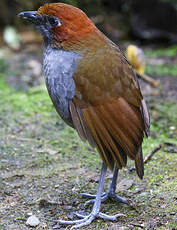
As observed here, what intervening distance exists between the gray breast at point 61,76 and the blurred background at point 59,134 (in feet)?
2.85

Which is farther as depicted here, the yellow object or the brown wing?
the yellow object

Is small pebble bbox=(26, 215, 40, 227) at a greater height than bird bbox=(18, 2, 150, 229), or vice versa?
bird bbox=(18, 2, 150, 229)

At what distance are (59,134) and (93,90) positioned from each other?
1952mm

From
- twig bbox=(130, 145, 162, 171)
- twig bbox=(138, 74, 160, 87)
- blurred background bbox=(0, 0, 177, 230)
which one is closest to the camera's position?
blurred background bbox=(0, 0, 177, 230)

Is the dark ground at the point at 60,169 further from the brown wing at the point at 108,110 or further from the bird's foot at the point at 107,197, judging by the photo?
the brown wing at the point at 108,110

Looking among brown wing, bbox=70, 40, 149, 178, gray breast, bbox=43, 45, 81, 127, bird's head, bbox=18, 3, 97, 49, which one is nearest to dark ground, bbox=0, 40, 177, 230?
brown wing, bbox=70, 40, 149, 178

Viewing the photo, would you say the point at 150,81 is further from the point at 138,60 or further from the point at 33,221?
the point at 33,221

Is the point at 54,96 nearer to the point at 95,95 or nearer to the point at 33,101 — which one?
the point at 95,95

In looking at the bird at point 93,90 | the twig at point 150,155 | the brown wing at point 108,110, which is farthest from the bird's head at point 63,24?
the twig at point 150,155

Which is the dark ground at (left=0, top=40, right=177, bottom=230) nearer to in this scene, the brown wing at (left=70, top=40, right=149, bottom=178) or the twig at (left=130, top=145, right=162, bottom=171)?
the twig at (left=130, top=145, right=162, bottom=171)

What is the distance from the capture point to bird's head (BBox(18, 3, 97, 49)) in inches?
132

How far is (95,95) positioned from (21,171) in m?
1.42

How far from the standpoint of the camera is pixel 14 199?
3.70m

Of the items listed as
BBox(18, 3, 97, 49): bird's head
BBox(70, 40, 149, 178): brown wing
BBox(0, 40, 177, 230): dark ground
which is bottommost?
BBox(0, 40, 177, 230): dark ground
